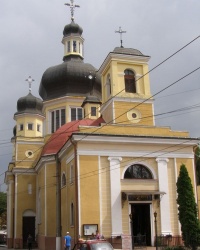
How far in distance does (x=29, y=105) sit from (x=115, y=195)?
847 inches

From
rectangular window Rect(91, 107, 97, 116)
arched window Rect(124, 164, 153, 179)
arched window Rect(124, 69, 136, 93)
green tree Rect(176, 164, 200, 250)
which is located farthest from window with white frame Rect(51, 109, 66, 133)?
green tree Rect(176, 164, 200, 250)

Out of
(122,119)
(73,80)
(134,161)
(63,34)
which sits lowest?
(134,161)

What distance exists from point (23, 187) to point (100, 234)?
1724cm

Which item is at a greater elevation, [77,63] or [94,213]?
[77,63]

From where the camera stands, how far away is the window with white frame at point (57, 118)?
4103 cm

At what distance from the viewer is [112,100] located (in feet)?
93.7

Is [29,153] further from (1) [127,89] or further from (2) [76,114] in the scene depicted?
(1) [127,89]

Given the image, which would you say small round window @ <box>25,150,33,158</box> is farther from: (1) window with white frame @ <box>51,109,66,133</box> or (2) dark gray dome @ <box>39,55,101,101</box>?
(2) dark gray dome @ <box>39,55,101,101</box>

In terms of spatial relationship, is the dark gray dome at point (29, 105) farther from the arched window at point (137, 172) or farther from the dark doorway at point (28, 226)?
the arched window at point (137, 172)

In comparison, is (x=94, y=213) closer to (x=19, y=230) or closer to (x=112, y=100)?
(x=112, y=100)

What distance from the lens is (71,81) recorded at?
4153cm

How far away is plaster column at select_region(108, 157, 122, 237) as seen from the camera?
25.2 metres

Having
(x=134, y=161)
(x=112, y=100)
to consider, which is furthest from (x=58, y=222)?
(x=112, y=100)

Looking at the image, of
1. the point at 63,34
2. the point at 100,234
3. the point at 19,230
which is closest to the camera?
the point at 100,234
